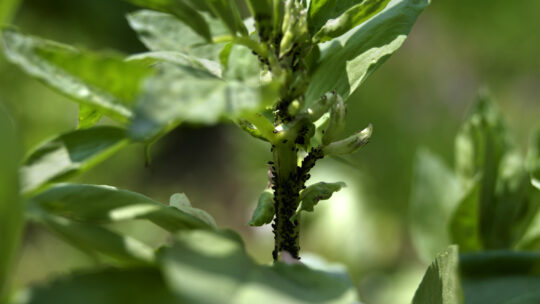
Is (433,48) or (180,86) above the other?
(433,48)

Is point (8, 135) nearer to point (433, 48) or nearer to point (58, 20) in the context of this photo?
point (433, 48)

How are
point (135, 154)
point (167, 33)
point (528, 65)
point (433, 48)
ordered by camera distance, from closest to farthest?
point (167, 33), point (528, 65), point (433, 48), point (135, 154)

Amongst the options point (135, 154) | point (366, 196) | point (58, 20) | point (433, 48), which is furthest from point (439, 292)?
point (58, 20)

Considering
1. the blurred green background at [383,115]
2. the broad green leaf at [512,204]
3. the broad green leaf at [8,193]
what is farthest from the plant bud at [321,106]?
the blurred green background at [383,115]

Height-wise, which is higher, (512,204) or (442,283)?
(512,204)

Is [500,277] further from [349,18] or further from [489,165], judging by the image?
[349,18]

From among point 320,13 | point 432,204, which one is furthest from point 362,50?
point 432,204
